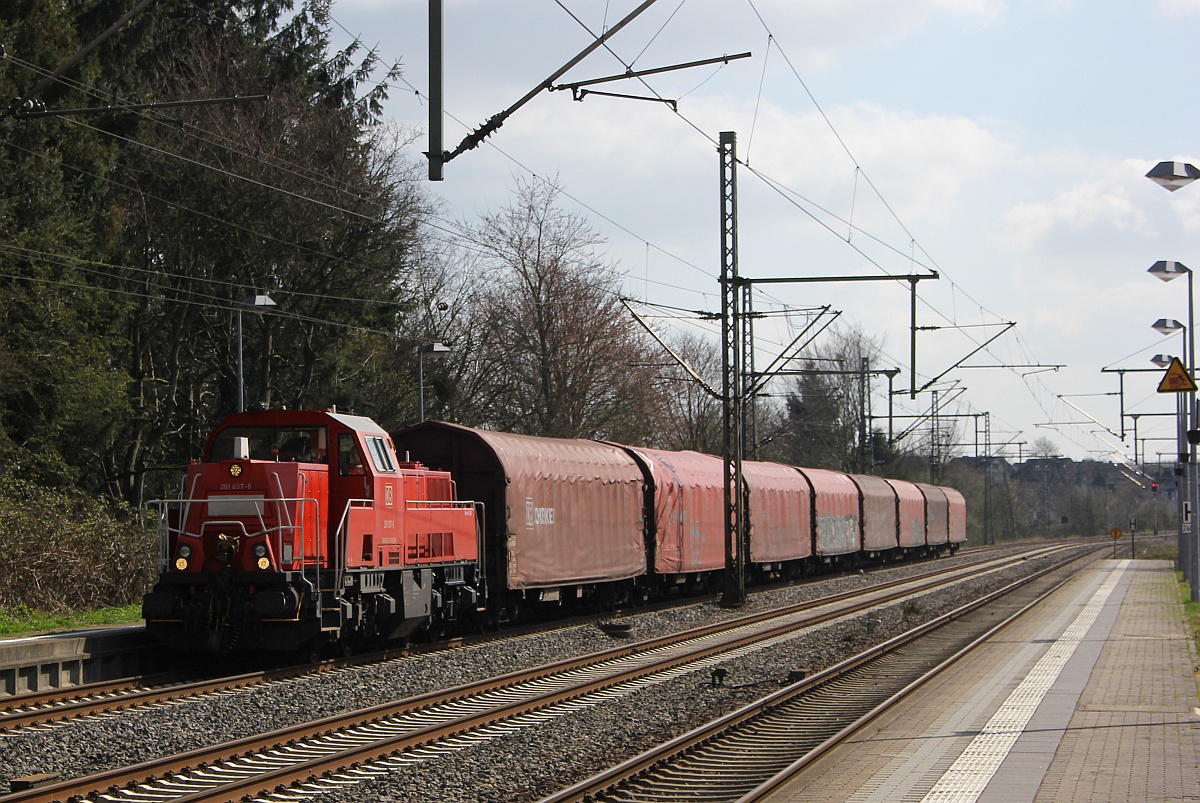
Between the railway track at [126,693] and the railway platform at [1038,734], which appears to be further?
the railway track at [126,693]

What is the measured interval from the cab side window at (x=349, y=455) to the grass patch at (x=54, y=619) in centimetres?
623

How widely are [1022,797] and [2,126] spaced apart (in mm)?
26730

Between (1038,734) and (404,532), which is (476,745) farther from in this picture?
(404,532)

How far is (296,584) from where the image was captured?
1520 centimetres

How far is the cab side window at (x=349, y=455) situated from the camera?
1678 cm

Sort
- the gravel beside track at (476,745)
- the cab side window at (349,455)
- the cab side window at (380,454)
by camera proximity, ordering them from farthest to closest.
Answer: the cab side window at (380,454) < the cab side window at (349,455) < the gravel beside track at (476,745)

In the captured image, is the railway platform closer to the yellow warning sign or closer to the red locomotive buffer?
the yellow warning sign

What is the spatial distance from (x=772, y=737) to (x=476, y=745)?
9.49 ft

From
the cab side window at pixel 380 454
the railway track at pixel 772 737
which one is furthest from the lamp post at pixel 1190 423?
the cab side window at pixel 380 454

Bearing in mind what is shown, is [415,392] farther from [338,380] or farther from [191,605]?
[191,605]

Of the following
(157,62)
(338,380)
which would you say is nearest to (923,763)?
(338,380)

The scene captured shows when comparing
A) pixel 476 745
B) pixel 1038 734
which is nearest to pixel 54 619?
pixel 476 745

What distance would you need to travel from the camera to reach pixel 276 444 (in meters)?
16.5

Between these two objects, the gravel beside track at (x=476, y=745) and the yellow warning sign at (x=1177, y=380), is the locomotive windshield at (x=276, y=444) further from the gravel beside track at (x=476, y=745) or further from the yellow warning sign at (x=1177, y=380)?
the yellow warning sign at (x=1177, y=380)
